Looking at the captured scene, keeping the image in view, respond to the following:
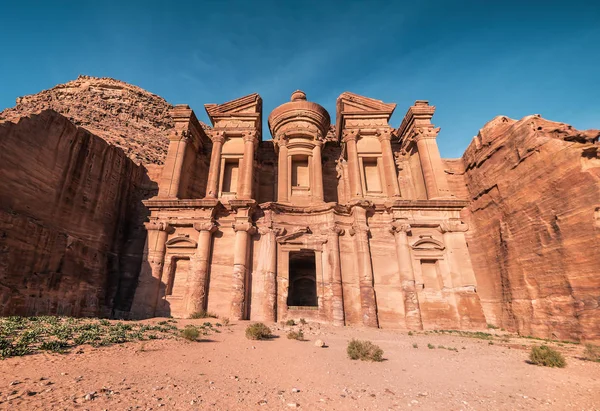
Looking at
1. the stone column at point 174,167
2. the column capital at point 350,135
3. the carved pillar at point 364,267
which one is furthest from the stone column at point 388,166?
the stone column at point 174,167

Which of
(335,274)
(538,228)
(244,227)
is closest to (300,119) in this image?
(244,227)

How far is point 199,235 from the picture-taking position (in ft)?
55.7

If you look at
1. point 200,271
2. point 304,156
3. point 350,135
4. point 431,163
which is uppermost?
point 350,135

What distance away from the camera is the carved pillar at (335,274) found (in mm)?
14969

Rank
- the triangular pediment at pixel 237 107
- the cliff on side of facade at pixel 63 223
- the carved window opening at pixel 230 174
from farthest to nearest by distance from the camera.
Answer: the triangular pediment at pixel 237 107
the carved window opening at pixel 230 174
the cliff on side of facade at pixel 63 223

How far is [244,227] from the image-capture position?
1670 centimetres

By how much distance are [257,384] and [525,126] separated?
1967 centimetres

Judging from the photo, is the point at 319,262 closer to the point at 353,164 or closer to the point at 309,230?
the point at 309,230

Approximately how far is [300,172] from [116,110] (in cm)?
2969

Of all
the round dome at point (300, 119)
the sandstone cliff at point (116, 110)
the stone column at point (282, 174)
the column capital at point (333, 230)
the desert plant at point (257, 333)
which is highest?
the sandstone cliff at point (116, 110)

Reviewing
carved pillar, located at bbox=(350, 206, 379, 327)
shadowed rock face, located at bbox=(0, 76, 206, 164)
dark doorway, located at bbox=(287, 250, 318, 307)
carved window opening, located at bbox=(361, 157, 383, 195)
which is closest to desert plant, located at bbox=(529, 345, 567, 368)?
carved pillar, located at bbox=(350, 206, 379, 327)

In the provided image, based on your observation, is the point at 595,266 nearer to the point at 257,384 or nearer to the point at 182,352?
the point at 257,384

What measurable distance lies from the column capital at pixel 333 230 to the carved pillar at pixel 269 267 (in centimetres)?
261

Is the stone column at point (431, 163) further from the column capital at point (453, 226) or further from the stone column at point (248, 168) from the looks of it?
the stone column at point (248, 168)
